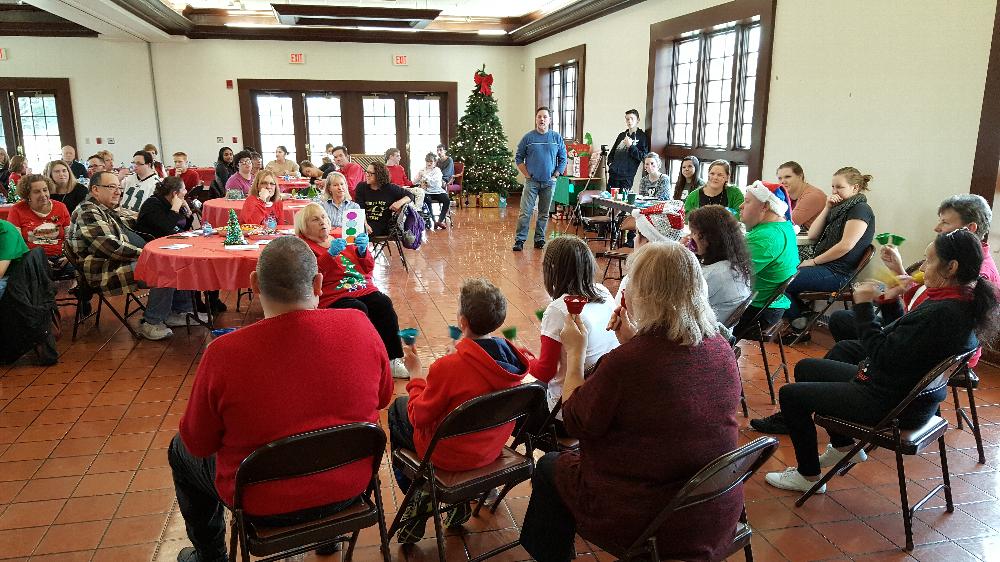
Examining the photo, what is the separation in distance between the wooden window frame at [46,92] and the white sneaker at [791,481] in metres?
13.3

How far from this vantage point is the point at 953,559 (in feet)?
7.98

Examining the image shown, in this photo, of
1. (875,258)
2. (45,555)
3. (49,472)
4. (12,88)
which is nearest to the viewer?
(45,555)

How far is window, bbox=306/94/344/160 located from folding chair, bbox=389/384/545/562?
1228 centimetres

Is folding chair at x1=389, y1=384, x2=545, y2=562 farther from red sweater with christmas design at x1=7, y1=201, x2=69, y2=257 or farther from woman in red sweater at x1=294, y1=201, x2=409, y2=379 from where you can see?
red sweater with christmas design at x1=7, y1=201, x2=69, y2=257

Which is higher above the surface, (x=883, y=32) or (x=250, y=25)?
(x=250, y=25)

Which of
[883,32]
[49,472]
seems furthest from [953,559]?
[883,32]

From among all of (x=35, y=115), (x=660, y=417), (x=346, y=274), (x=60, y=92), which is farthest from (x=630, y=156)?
(x=35, y=115)

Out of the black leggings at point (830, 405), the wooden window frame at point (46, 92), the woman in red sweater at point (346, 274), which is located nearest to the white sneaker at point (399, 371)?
the woman in red sweater at point (346, 274)

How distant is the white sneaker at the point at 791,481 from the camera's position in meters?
2.87

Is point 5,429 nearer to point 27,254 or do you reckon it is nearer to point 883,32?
point 27,254

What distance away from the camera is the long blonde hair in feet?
5.54

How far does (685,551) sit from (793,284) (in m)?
3.43

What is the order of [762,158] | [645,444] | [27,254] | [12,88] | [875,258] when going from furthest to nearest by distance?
[12,88] < [762,158] < [875,258] < [27,254] < [645,444]

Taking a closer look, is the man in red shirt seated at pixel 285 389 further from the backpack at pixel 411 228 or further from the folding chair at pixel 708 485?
the backpack at pixel 411 228
